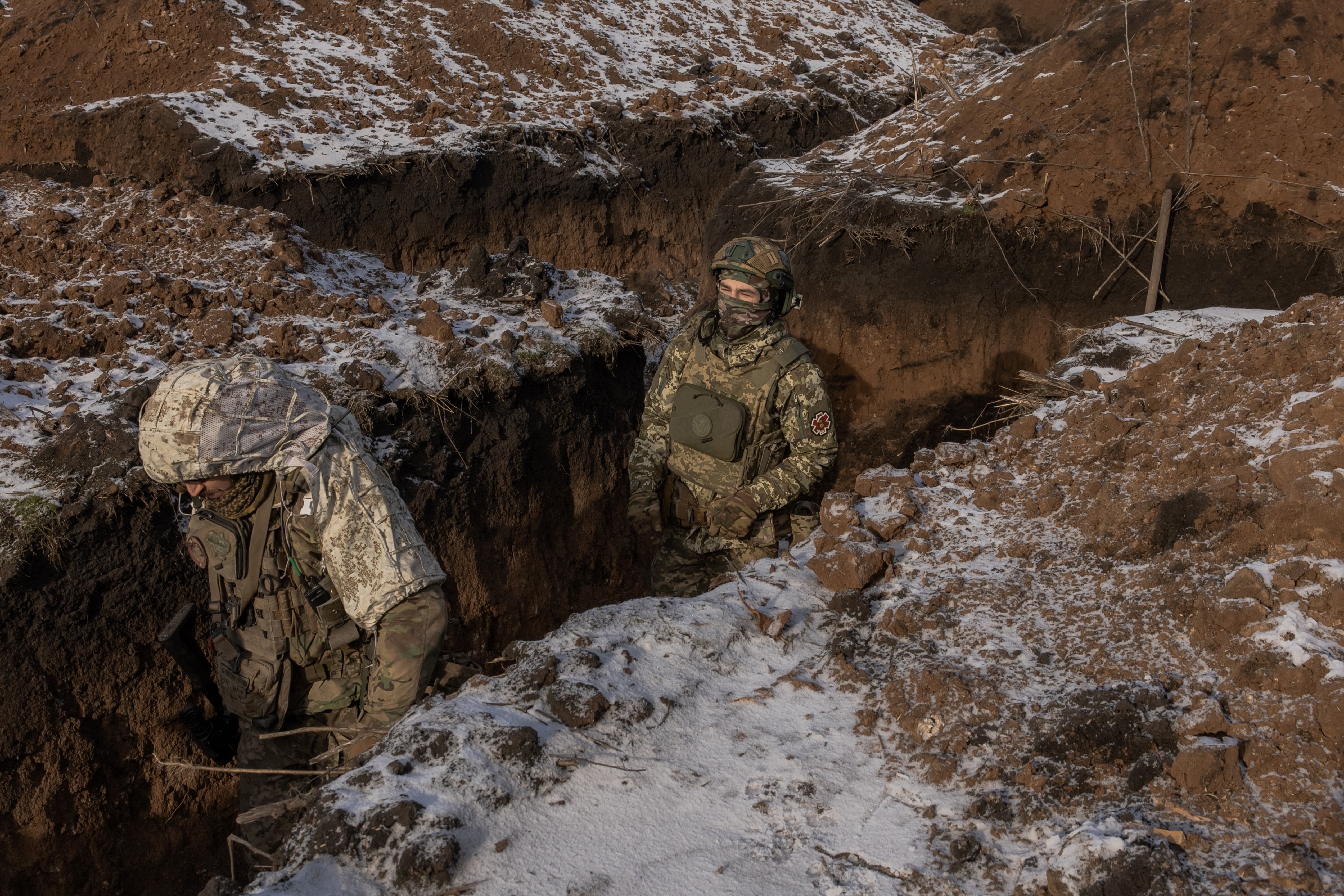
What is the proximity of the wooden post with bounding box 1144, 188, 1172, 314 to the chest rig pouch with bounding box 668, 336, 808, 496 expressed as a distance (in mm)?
3703

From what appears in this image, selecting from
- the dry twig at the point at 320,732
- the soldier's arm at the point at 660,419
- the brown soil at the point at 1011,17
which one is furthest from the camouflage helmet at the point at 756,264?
the brown soil at the point at 1011,17

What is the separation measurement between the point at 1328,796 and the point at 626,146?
28.9ft

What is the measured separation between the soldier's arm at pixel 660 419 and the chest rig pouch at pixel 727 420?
55 millimetres

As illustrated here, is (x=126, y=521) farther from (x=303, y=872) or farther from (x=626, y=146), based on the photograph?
(x=626, y=146)

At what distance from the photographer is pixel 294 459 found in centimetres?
254

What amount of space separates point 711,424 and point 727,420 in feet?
0.25

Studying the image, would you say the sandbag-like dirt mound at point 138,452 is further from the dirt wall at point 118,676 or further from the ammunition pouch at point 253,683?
the ammunition pouch at point 253,683

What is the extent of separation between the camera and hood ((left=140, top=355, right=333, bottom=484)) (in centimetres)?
247

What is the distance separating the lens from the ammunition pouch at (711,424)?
3801mm

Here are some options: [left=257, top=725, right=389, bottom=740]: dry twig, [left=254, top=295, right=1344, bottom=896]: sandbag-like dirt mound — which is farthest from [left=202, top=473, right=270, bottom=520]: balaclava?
[left=254, top=295, right=1344, bottom=896]: sandbag-like dirt mound

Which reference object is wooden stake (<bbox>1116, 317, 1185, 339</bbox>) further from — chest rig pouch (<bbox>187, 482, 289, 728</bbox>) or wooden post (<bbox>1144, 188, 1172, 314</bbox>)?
chest rig pouch (<bbox>187, 482, 289, 728</bbox>)

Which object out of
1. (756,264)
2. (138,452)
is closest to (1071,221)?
(756,264)

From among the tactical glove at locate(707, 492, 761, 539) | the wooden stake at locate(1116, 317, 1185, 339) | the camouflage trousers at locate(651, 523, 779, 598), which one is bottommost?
the camouflage trousers at locate(651, 523, 779, 598)

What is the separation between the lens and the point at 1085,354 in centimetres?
489
